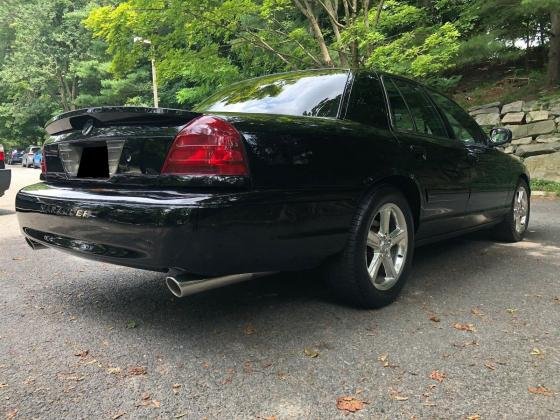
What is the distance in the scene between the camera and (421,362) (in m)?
2.56

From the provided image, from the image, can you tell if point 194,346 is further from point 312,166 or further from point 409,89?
point 409,89

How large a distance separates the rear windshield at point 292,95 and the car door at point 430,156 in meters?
0.50

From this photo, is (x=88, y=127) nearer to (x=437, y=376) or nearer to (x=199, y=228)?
(x=199, y=228)

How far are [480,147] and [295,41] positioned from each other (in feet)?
23.9

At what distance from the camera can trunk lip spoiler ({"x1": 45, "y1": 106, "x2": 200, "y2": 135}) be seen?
2.69m

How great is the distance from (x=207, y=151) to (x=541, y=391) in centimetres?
186

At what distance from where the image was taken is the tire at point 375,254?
3105 mm

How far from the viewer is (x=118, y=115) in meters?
2.82

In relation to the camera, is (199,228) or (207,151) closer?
(199,228)

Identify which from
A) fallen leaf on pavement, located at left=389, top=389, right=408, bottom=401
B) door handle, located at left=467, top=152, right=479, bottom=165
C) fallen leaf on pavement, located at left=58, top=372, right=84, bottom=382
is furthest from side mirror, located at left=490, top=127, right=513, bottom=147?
fallen leaf on pavement, located at left=58, top=372, right=84, bottom=382

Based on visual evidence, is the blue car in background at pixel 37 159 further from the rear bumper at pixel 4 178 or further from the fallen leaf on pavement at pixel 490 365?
the fallen leaf on pavement at pixel 490 365

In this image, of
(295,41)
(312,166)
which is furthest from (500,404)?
(295,41)

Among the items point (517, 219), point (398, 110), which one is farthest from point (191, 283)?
point (517, 219)

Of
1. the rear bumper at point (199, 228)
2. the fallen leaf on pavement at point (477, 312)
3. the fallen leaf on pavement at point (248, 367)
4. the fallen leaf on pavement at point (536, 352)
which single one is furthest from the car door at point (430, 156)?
the fallen leaf on pavement at point (248, 367)
